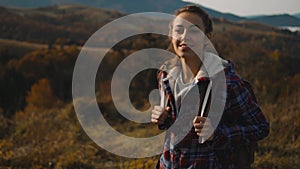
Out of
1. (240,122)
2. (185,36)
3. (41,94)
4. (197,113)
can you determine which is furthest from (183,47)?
(41,94)

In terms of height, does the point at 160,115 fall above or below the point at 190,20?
below

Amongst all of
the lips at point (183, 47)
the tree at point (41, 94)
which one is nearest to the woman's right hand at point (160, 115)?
the lips at point (183, 47)

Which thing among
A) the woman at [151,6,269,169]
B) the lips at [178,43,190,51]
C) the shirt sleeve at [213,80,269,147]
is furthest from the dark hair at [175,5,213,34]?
the shirt sleeve at [213,80,269,147]

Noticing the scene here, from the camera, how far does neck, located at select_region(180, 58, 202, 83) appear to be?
65.4 inches

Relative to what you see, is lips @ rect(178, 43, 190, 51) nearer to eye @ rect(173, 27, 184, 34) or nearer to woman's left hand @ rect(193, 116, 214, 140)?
eye @ rect(173, 27, 184, 34)

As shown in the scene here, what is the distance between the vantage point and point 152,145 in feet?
15.0

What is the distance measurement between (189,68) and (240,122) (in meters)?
0.32

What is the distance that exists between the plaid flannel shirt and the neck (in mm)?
104

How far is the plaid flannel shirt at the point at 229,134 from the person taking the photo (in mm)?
1569

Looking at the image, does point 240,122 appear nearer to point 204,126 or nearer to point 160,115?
point 204,126

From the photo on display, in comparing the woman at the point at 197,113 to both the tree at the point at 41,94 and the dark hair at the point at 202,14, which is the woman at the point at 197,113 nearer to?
the dark hair at the point at 202,14

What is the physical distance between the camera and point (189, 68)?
1683mm

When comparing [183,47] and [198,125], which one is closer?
[198,125]

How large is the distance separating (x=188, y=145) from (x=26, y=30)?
7418 cm
